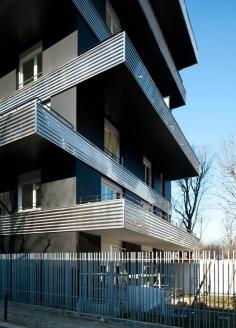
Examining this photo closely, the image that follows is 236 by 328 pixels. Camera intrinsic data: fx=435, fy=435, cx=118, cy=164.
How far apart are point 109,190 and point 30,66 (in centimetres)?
704

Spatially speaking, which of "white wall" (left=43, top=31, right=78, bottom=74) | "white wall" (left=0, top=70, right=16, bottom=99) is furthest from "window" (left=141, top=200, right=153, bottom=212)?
"white wall" (left=0, top=70, right=16, bottom=99)

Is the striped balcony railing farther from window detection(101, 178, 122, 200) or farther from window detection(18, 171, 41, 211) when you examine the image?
window detection(18, 171, 41, 211)

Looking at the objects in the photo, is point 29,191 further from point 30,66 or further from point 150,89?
point 150,89

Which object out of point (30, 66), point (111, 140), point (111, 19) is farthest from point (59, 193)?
point (111, 19)

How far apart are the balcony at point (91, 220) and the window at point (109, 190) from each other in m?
2.02

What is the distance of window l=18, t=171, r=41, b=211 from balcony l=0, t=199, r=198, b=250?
2.00ft

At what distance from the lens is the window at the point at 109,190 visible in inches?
789

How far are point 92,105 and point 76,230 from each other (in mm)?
5774

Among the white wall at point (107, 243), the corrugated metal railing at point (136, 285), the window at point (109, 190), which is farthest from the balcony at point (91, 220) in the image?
the window at point (109, 190)

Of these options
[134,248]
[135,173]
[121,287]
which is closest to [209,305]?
[121,287]

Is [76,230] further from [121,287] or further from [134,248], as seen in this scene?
[134,248]

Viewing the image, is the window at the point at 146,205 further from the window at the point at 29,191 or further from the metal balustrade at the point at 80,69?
the metal balustrade at the point at 80,69

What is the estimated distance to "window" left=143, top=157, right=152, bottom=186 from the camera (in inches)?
1104

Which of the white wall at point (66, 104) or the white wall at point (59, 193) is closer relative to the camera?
the white wall at point (59, 193)
